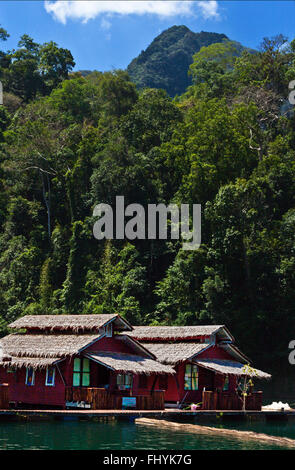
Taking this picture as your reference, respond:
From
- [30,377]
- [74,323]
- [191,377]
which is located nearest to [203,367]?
[191,377]

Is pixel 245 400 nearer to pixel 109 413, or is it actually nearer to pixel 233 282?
pixel 109 413

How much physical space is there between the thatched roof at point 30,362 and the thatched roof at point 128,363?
5.52 ft

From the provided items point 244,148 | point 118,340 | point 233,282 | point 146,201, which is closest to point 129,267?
point 146,201

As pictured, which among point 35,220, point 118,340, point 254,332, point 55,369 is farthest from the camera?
point 35,220

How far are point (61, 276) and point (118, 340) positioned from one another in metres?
26.9

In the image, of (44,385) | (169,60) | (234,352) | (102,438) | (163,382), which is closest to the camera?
(102,438)

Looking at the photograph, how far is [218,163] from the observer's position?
49438 millimetres

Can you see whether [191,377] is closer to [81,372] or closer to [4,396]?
[81,372]

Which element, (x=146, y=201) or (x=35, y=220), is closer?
(x=146, y=201)

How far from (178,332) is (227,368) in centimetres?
332

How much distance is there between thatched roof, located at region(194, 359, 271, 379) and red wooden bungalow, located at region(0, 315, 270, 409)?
7 cm

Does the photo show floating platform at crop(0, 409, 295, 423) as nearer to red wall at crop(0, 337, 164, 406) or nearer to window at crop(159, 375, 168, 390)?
red wall at crop(0, 337, 164, 406)

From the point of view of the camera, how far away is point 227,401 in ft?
104

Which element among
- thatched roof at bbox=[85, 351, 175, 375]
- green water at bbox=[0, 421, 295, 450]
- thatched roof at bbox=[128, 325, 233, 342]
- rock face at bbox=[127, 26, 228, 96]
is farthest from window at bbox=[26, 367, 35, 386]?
rock face at bbox=[127, 26, 228, 96]
